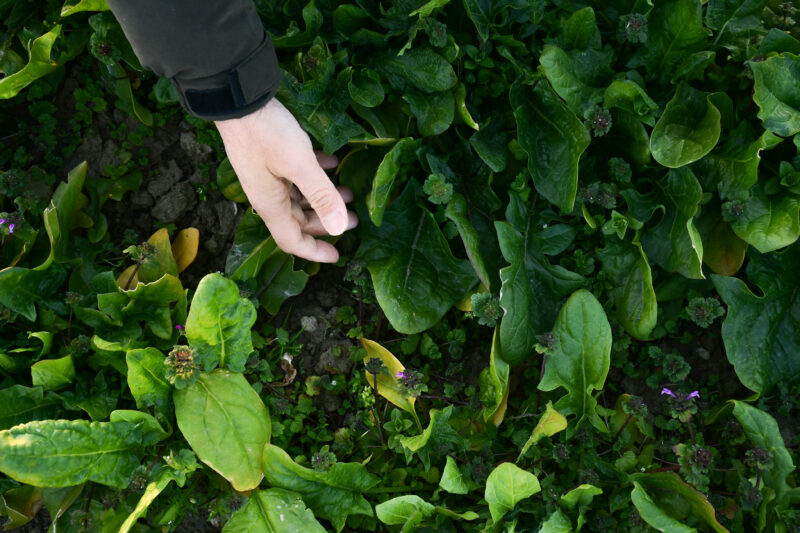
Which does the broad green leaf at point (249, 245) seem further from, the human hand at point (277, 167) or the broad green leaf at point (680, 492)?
the broad green leaf at point (680, 492)

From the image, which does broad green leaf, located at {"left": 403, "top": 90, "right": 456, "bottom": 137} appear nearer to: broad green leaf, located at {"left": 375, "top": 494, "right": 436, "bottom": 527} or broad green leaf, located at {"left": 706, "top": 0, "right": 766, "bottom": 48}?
broad green leaf, located at {"left": 706, "top": 0, "right": 766, "bottom": 48}

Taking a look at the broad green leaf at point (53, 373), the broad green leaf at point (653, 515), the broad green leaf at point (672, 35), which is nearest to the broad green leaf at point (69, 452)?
the broad green leaf at point (53, 373)

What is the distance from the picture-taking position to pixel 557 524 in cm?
195

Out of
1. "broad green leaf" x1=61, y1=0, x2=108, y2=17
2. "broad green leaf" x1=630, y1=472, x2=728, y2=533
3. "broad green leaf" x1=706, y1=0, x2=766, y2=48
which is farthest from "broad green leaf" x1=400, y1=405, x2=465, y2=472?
"broad green leaf" x1=61, y1=0, x2=108, y2=17

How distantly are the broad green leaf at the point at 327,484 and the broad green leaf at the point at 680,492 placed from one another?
32.5 inches

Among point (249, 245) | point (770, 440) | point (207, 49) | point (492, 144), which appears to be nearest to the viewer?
point (207, 49)

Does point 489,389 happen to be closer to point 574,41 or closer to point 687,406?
point 687,406

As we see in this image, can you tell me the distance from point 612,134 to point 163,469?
1789 millimetres

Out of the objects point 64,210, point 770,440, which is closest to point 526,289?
point 770,440

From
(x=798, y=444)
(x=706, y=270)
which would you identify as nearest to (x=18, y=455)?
(x=706, y=270)

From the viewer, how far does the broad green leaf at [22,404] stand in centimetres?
204

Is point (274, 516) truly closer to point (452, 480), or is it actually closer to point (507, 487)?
point (452, 480)

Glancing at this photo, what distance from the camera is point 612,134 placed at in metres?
2.22

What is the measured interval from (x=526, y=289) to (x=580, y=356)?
0.27m
